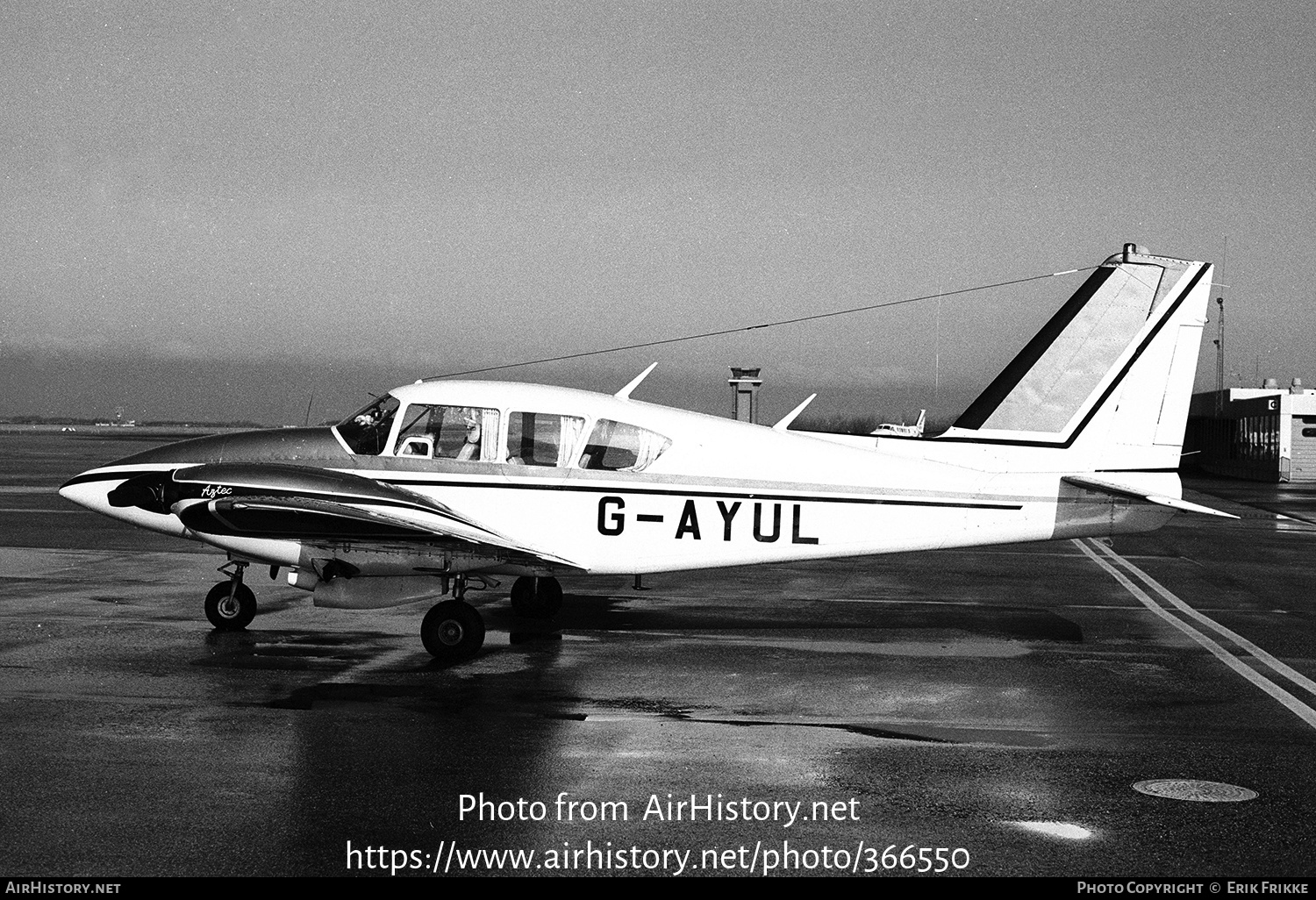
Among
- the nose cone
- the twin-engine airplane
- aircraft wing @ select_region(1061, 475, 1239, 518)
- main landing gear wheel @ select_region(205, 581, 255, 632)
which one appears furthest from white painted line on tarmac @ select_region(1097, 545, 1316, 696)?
the nose cone

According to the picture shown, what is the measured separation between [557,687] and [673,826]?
352 cm

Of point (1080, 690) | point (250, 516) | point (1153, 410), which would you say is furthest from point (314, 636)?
point (1153, 410)

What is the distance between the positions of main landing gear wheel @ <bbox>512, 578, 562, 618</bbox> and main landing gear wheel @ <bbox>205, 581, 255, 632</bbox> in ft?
9.25

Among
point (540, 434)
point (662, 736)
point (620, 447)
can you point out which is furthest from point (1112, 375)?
point (662, 736)

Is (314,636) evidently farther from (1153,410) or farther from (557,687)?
(1153,410)

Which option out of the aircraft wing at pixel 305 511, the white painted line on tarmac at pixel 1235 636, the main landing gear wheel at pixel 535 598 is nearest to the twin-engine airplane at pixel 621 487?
the aircraft wing at pixel 305 511

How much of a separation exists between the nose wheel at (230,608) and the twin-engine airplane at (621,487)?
19 millimetres

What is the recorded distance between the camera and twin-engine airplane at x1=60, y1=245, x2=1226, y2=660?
11.5 metres

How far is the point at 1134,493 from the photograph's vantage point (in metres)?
11.7

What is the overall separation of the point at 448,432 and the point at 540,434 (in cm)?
92

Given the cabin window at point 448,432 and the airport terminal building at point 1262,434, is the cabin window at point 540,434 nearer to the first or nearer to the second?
the cabin window at point 448,432

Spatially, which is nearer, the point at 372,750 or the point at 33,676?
the point at 372,750

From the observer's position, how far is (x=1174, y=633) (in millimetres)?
12750

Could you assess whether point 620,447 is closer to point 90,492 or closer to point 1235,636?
point 90,492
